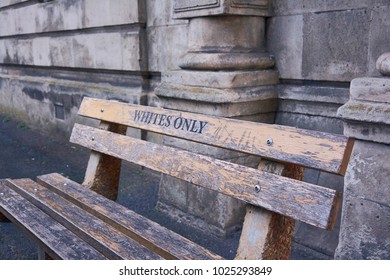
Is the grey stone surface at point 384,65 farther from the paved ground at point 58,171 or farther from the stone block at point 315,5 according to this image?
the paved ground at point 58,171

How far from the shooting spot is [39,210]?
8.30 feet

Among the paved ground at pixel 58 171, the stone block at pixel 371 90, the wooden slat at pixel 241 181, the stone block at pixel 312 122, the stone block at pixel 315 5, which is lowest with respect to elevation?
the paved ground at pixel 58 171

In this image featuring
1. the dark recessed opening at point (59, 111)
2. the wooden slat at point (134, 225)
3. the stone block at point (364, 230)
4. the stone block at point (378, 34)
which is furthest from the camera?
the dark recessed opening at point (59, 111)

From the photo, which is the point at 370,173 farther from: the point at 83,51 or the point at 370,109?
the point at 83,51

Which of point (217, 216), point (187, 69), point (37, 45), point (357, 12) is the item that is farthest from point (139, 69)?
point (37, 45)

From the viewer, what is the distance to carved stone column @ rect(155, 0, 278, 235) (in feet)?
10.8

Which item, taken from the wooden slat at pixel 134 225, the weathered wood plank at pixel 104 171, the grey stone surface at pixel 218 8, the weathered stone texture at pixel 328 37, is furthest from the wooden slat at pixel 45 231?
the weathered stone texture at pixel 328 37

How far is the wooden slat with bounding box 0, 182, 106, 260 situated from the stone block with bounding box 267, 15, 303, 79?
2.14 metres

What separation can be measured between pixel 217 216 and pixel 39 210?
137cm

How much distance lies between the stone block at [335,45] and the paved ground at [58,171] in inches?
51.4

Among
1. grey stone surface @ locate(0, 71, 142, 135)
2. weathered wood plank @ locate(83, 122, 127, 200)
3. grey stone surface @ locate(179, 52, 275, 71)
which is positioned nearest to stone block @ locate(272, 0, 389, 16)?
grey stone surface @ locate(179, 52, 275, 71)

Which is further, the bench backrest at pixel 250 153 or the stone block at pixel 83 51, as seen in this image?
the stone block at pixel 83 51

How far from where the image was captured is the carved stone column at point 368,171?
2.23 meters
